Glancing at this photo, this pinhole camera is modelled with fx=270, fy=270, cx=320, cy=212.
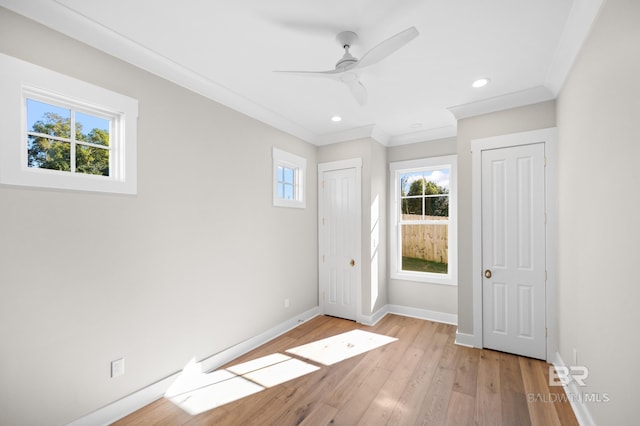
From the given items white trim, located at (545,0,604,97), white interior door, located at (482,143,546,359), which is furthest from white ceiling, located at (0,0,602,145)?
white interior door, located at (482,143,546,359)

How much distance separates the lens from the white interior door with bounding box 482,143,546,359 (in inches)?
110

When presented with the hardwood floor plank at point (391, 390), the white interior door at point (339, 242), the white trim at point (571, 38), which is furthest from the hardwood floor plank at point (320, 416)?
the white trim at point (571, 38)

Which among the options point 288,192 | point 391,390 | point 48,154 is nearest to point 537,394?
point 391,390

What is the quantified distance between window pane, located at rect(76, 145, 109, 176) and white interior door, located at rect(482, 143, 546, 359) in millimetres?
3666

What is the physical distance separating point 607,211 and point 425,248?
275 cm

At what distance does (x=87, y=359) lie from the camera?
1852mm

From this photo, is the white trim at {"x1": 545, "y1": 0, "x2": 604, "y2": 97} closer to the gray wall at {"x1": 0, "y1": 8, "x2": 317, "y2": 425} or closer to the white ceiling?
the white ceiling

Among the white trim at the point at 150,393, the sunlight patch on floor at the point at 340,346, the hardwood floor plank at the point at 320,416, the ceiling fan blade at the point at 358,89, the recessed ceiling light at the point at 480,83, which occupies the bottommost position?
the sunlight patch on floor at the point at 340,346

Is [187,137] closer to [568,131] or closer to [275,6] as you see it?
[275,6]

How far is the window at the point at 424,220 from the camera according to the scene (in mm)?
4004

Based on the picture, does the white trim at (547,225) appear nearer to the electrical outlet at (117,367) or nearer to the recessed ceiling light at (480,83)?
the recessed ceiling light at (480,83)

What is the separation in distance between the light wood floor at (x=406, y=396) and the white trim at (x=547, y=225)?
1.16ft

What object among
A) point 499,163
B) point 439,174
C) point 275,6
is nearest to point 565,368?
point 499,163

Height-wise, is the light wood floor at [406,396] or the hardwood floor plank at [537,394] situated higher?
the hardwood floor plank at [537,394]
